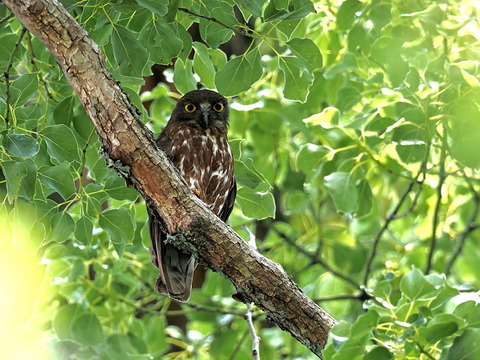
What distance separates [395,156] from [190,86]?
4.87ft

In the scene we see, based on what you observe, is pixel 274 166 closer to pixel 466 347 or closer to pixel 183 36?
pixel 183 36

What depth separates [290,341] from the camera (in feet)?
19.5

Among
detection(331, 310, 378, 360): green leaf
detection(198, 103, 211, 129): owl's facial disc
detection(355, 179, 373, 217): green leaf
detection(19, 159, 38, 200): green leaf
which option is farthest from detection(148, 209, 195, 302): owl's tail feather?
detection(331, 310, 378, 360): green leaf

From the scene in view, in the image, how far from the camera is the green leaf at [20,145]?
9.23 feet

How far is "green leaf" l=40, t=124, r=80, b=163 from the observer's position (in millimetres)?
3078

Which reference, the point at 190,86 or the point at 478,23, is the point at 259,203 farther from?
the point at 478,23

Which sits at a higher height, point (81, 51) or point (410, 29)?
point (410, 29)

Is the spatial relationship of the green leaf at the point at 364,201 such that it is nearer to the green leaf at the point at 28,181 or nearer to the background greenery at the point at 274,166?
the background greenery at the point at 274,166

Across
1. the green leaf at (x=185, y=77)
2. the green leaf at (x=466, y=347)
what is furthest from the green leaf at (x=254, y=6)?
the green leaf at (x=466, y=347)

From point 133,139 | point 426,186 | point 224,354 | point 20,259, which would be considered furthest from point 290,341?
point 133,139

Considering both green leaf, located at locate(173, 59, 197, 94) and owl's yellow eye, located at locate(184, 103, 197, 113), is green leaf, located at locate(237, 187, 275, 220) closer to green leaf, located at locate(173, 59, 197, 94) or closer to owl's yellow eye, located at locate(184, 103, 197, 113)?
green leaf, located at locate(173, 59, 197, 94)

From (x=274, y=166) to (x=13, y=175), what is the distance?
3.14 metres

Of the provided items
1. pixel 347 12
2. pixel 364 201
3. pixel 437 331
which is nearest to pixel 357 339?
pixel 437 331

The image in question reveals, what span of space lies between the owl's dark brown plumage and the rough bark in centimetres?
102
